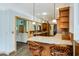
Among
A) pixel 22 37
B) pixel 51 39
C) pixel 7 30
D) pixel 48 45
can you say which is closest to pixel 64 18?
pixel 51 39

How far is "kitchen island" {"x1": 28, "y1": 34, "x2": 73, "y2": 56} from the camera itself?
99.1 inches

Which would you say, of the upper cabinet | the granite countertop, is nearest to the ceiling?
the upper cabinet

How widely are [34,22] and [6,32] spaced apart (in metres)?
0.82

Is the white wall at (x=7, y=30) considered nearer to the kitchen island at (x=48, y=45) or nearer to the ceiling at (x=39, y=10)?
the ceiling at (x=39, y=10)

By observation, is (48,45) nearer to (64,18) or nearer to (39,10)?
(64,18)

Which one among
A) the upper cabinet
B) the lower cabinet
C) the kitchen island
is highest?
the upper cabinet

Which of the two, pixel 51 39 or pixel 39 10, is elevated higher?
pixel 39 10

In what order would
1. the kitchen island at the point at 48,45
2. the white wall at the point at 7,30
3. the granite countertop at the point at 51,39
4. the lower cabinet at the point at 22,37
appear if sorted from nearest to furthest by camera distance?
1. the kitchen island at the point at 48,45
2. the granite countertop at the point at 51,39
3. the white wall at the point at 7,30
4. the lower cabinet at the point at 22,37

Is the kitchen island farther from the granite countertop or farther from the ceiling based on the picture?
the ceiling

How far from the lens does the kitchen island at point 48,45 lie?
2.52 m

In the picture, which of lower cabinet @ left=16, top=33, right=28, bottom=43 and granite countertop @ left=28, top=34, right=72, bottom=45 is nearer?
granite countertop @ left=28, top=34, right=72, bottom=45

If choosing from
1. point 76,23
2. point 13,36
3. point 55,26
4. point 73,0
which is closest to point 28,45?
point 13,36

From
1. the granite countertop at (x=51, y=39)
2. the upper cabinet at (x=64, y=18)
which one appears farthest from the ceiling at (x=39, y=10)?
the granite countertop at (x=51, y=39)

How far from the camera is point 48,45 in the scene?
280 cm
